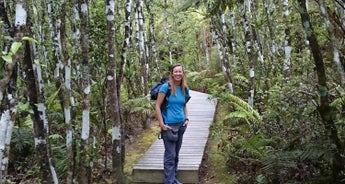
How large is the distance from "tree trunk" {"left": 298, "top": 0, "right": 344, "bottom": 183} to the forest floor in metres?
2.57

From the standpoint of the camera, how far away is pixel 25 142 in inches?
372

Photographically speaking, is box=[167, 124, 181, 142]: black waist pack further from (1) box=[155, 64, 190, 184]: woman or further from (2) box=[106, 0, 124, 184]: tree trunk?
(2) box=[106, 0, 124, 184]: tree trunk

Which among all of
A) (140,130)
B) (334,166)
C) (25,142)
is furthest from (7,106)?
(140,130)

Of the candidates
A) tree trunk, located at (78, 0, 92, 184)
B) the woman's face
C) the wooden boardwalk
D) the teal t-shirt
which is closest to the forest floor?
the wooden boardwalk

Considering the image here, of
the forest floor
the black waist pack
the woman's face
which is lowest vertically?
the forest floor

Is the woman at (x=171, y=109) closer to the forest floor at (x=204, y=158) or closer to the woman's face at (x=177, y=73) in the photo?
the woman's face at (x=177, y=73)

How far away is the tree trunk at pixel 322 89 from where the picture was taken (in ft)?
16.0

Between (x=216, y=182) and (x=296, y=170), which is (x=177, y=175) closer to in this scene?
(x=216, y=182)

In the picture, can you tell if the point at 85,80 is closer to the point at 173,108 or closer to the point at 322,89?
the point at 173,108

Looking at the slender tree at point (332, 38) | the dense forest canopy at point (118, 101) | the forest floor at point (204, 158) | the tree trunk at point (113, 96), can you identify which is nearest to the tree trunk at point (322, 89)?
the dense forest canopy at point (118, 101)

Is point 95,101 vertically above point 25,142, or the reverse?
point 95,101

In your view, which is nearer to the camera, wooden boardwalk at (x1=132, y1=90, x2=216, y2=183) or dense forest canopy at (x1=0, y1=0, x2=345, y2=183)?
dense forest canopy at (x1=0, y1=0, x2=345, y2=183)

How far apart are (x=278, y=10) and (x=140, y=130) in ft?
17.6

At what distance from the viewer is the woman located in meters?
6.30
